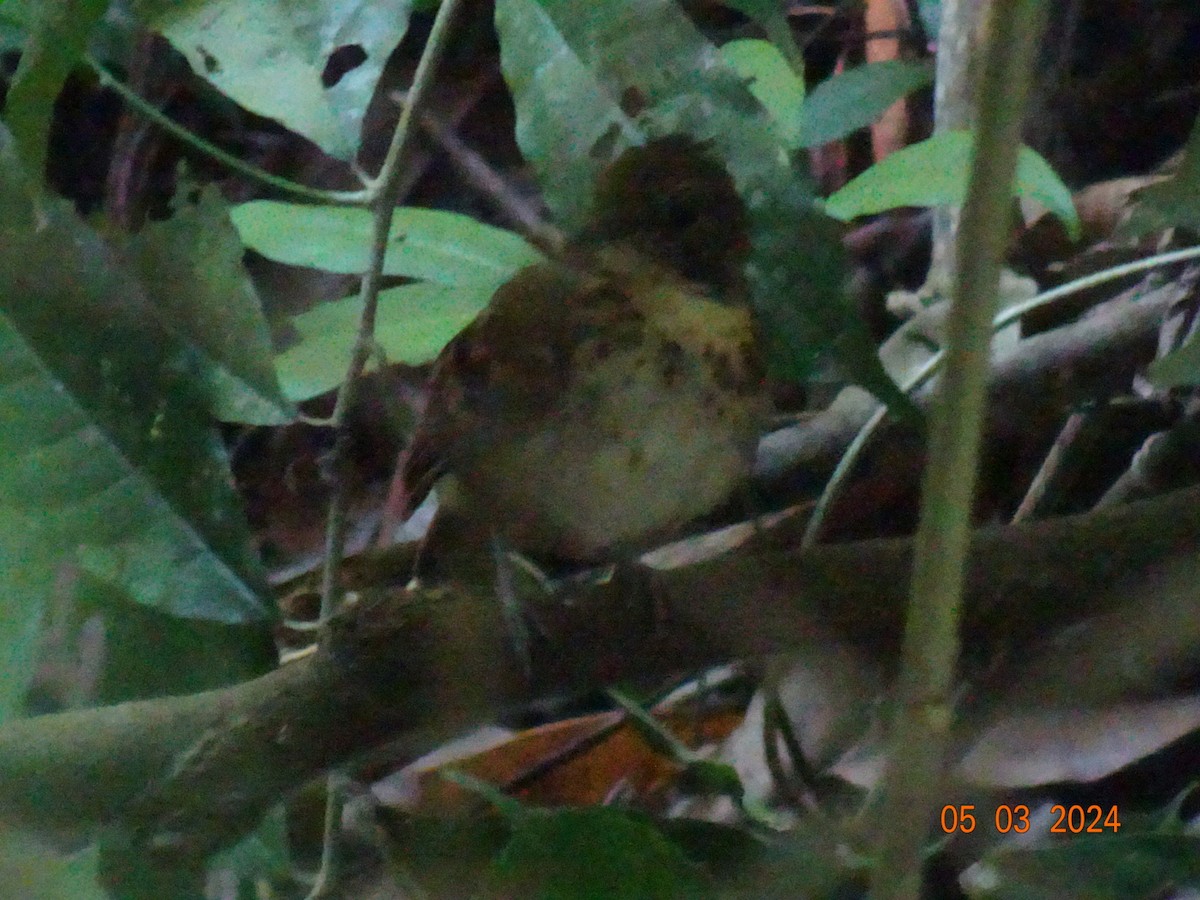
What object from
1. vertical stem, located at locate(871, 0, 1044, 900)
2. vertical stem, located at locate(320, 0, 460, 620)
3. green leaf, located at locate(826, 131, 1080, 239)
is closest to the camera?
vertical stem, located at locate(871, 0, 1044, 900)

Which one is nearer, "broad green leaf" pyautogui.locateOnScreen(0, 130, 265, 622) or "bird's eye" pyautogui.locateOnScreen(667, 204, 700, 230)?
"broad green leaf" pyautogui.locateOnScreen(0, 130, 265, 622)

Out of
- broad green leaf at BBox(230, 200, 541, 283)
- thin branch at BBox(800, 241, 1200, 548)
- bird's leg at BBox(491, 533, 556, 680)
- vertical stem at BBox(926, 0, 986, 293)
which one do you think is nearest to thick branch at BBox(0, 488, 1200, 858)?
bird's leg at BBox(491, 533, 556, 680)

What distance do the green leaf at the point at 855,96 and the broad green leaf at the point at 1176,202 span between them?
0.49 m

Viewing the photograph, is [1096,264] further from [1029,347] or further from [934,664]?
[934,664]

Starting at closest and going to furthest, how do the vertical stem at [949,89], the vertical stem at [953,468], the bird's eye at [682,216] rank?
the vertical stem at [953,468] < the bird's eye at [682,216] < the vertical stem at [949,89]

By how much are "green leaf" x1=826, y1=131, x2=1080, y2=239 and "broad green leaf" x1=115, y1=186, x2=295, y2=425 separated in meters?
0.41

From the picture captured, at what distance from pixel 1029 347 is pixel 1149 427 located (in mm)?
130

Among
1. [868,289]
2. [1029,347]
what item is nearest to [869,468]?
[1029,347]

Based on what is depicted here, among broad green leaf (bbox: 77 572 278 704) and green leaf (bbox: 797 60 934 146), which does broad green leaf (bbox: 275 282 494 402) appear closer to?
broad green leaf (bbox: 77 572 278 704)

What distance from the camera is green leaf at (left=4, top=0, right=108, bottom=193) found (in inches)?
28.0

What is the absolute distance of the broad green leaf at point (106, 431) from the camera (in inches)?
27.9

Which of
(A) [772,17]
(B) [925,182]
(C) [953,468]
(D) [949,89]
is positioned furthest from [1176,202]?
(D) [949,89]

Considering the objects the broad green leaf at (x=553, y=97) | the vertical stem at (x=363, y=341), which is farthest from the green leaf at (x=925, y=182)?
the vertical stem at (x=363, y=341)
